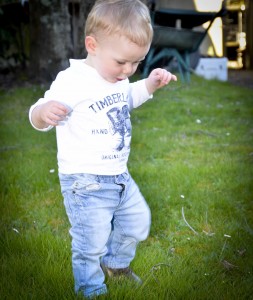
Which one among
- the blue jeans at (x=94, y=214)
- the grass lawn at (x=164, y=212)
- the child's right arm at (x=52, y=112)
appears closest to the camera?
the child's right arm at (x=52, y=112)

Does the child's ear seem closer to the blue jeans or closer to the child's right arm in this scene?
the child's right arm

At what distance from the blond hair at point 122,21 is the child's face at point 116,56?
0.03 m

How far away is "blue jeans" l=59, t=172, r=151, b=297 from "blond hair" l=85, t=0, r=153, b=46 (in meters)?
0.64

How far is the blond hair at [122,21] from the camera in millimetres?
2196

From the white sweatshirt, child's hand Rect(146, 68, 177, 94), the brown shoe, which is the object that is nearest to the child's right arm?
the white sweatshirt

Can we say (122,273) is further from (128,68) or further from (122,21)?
(122,21)

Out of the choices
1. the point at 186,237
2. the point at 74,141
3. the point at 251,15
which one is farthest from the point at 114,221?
the point at 251,15

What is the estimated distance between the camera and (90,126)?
7.60 ft

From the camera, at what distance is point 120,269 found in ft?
8.68

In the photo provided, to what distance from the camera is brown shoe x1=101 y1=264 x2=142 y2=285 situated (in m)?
2.55

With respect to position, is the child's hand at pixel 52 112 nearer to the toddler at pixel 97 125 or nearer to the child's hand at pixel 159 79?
the toddler at pixel 97 125

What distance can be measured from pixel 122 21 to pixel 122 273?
1261 mm

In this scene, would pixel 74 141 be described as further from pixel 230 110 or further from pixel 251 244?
pixel 230 110

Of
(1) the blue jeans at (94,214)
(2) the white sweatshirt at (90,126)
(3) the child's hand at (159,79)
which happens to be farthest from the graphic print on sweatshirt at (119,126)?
(3) the child's hand at (159,79)
